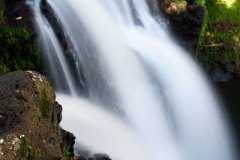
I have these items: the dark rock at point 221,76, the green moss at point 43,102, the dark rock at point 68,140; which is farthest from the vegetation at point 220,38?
the green moss at point 43,102

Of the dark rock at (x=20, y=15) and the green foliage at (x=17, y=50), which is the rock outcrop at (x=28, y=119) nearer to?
the green foliage at (x=17, y=50)

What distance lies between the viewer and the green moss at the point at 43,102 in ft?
19.8

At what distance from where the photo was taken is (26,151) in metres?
5.44

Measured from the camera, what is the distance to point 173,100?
40.5 ft

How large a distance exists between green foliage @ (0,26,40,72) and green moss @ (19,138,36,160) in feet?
11.9

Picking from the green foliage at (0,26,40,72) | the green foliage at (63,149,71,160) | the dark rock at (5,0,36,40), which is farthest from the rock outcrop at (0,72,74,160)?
the dark rock at (5,0,36,40)

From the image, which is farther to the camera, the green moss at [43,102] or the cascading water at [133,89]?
the cascading water at [133,89]

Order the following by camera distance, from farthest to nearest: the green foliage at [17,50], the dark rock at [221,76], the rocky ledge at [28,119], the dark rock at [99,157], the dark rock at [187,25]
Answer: the dark rock at [221,76] → the dark rock at [187,25] → the green foliage at [17,50] → the dark rock at [99,157] → the rocky ledge at [28,119]

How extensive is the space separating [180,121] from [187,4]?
3750 millimetres

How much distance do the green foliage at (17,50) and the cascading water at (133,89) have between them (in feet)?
1.34

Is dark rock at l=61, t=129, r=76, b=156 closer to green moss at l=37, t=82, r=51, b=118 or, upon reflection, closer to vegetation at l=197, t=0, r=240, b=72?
green moss at l=37, t=82, r=51, b=118

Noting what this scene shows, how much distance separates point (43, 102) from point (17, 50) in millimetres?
3418

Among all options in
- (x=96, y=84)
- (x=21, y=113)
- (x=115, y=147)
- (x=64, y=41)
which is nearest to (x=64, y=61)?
(x=64, y=41)

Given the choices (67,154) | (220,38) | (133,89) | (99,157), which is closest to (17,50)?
(99,157)
